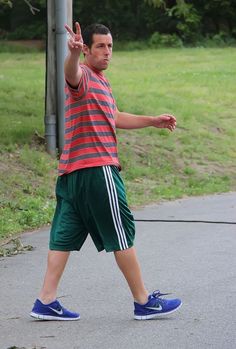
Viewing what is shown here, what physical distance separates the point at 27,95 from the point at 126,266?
1104 cm

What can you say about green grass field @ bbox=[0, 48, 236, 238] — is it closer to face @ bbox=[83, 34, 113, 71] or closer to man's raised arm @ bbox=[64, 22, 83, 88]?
face @ bbox=[83, 34, 113, 71]

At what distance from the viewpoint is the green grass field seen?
11062 mm

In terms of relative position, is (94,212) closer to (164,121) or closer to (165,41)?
(164,121)

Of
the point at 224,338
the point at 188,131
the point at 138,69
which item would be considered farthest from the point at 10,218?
the point at 138,69

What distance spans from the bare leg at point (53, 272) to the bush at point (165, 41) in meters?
26.5

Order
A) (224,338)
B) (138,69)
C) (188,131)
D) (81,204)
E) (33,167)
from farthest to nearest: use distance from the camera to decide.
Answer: (138,69), (188,131), (33,167), (81,204), (224,338)

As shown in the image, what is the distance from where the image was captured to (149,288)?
6543 mm

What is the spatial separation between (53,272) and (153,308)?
705mm

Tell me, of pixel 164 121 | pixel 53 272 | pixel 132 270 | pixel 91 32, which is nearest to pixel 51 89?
pixel 164 121

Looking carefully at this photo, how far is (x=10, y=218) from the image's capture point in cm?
963

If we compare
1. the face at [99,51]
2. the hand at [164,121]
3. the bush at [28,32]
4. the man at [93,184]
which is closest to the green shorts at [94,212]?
the man at [93,184]

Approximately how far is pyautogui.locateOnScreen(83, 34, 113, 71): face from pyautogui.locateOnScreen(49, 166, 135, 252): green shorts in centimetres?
68

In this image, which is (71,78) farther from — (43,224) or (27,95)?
(27,95)

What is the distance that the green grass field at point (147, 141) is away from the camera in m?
11.1
